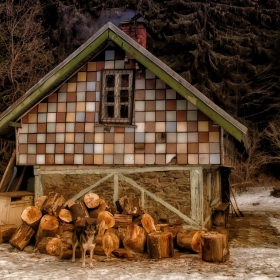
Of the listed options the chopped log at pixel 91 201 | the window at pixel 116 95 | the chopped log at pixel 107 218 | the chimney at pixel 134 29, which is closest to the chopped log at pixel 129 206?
the chopped log at pixel 107 218

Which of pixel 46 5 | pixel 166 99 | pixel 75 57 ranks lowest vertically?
pixel 166 99

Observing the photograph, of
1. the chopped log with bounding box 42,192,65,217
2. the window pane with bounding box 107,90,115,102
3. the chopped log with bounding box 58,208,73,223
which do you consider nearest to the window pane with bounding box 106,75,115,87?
the window pane with bounding box 107,90,115,102

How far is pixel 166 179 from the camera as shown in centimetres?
914

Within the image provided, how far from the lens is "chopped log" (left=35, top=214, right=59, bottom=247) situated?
8.09 m

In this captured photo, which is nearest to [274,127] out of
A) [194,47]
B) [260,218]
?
[194,47]

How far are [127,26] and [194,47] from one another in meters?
18.3

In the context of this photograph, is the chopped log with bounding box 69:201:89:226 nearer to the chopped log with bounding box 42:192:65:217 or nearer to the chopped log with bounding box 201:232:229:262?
the chopped log with bounding box 42:192:65:217

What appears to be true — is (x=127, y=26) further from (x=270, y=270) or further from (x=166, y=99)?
(x=270, y=270)

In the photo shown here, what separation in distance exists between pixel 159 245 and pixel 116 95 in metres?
4.17

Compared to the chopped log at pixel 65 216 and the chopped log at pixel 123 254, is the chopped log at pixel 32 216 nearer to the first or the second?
the chopped log at pixel 65 216

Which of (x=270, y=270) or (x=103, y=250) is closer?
(x=270, y=270)

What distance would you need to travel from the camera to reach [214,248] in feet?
22.7

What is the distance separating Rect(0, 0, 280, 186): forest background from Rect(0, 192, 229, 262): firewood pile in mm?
18134

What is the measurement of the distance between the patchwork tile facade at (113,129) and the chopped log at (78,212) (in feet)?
5.25
